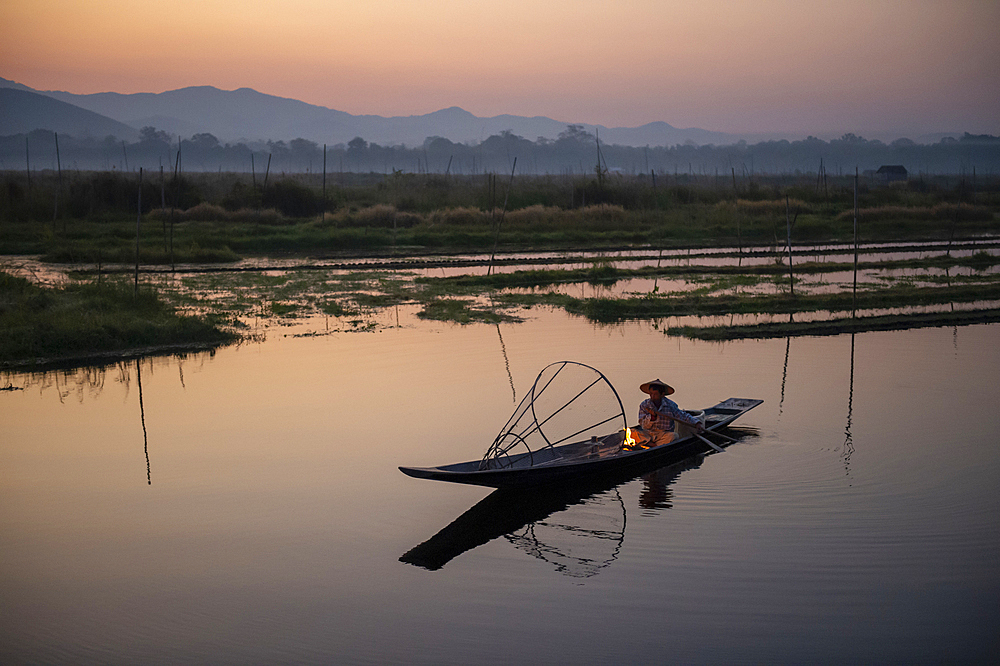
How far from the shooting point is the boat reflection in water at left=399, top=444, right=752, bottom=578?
6.49m

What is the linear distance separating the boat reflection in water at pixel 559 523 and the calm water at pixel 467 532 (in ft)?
0.09

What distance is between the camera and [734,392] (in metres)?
11.0

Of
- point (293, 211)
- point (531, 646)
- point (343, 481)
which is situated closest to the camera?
point (531, 646)

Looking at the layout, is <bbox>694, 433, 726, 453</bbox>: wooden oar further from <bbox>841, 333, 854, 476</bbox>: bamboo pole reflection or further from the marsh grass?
the marsh grass

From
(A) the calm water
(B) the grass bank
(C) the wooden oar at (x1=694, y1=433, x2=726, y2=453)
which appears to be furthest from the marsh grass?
(C) the wooden oar at (x1=694, y1=433, x2=726, y2=453)

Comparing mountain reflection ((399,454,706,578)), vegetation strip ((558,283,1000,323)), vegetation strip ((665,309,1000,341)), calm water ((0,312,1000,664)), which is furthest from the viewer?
vegetation strip ((558,283,1000,323))

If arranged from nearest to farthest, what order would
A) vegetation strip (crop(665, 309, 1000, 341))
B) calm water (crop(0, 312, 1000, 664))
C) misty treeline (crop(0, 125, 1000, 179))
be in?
calm water (crop(0, 312, 1000, 664)), vegetation strip (crop(665, 309, 1000, 341)), misty treeline (crop(0, 125, 1000, 179))

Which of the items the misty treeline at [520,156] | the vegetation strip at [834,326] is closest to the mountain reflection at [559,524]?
the vegetation strip at [834,326]

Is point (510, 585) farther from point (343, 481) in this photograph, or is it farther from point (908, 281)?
point (908, 281)

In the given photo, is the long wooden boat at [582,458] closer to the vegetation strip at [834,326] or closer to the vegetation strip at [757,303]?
the vegetation strip at [834,326]

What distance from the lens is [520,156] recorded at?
6373 inches

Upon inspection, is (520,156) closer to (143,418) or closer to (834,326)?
(834,326)

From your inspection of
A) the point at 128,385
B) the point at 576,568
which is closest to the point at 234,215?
the point at 128,385

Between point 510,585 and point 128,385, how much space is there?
831 cm
